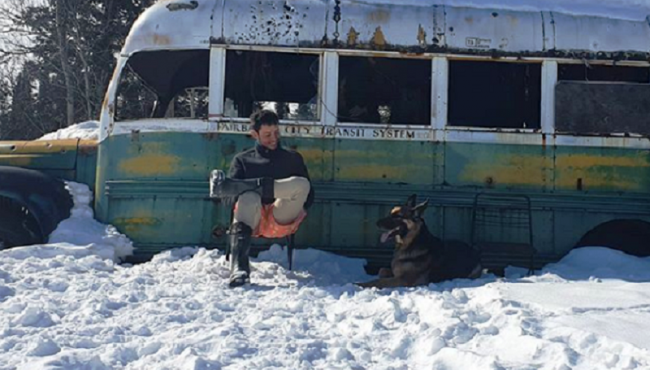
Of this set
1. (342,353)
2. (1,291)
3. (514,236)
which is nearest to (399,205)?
(514,236)

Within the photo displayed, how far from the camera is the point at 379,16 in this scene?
593cm

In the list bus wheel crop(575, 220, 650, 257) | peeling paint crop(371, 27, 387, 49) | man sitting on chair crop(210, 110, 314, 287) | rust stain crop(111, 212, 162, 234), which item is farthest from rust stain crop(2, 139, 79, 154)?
bus wheel crop(575, 220, 650, 257)

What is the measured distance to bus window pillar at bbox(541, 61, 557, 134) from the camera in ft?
19.5

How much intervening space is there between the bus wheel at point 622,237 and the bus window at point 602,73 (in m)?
1.35

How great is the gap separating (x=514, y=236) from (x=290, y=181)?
222 centimetres

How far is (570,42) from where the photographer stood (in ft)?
19.4

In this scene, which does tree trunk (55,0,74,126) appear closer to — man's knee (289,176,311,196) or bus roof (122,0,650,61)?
bus roof (122,0,650,61)

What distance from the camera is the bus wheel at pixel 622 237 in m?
5.93

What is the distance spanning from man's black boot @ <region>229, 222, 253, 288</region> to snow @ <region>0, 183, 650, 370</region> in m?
0.14

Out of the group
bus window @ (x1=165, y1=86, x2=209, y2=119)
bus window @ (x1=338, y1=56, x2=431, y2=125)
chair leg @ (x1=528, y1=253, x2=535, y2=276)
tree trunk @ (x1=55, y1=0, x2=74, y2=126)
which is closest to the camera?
chair leg @ (x1=528, y1=253, x2=535, y2=276)

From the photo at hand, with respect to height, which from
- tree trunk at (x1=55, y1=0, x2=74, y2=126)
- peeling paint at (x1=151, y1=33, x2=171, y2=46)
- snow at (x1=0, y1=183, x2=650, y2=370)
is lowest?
snow at (x1=0, y1=183, x2=650, y2=370)

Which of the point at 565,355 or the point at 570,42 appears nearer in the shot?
the point at 565,355

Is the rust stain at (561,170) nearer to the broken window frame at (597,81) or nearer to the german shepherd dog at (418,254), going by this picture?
the broken window frame at (597,81)

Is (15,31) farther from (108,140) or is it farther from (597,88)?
(597,88)
